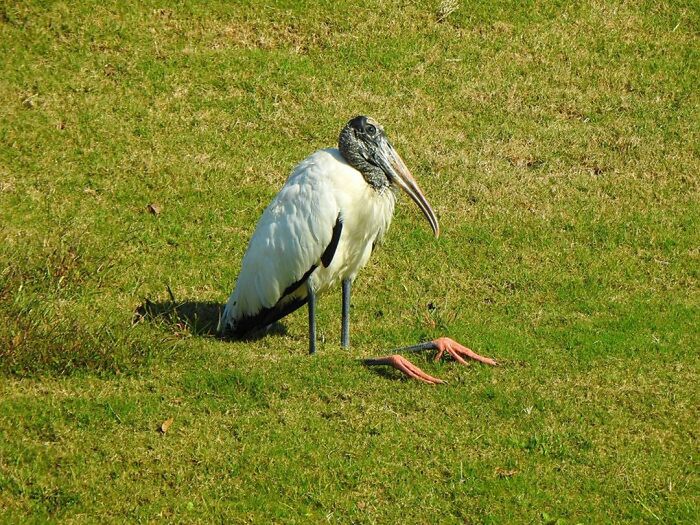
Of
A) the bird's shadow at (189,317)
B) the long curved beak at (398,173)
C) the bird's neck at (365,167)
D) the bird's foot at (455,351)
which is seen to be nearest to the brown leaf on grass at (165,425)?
the bird's shadow at (189,317)

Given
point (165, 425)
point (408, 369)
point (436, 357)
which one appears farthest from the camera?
point (436, 357)

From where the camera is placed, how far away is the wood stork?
7.73m

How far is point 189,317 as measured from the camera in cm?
843

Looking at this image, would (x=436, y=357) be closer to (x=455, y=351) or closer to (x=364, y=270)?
(x=455, y=351)

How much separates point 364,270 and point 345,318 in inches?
49.7

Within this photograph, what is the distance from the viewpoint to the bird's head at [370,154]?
26.3 ft

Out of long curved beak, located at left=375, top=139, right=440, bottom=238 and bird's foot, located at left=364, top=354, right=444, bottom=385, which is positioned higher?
long curved beak, located at left=375, top=139, right=440, bottom=238

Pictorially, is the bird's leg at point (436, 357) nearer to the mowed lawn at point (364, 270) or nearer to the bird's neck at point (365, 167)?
the mowed lawn at point (364, 270)

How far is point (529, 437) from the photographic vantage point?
21.5 feet

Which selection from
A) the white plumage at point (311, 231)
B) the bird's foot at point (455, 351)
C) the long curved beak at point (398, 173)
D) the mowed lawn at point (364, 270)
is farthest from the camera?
the long curved beak at point (398, 173)

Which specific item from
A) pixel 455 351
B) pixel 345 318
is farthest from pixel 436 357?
pixel 345 318

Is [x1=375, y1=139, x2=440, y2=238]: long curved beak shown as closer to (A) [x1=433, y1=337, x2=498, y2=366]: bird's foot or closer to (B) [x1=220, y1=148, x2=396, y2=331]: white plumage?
(B) [x1=220, y1=148, x2=396, y2=331]: white plumage

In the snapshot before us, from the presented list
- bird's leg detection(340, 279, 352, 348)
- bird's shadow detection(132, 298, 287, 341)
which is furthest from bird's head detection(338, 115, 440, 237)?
bird's shadow detection(132, 298, 287, 341)

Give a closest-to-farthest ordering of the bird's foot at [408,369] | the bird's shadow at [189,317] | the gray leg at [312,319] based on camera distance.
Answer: the bird's foot at [408,369] → the gray leg at [312,319] → the bird's shadow at [189,317]
